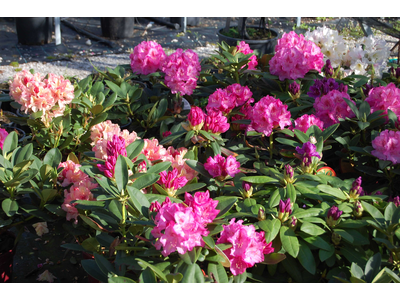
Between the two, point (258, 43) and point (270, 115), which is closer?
point (270, 115)

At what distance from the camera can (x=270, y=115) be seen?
1.46 m

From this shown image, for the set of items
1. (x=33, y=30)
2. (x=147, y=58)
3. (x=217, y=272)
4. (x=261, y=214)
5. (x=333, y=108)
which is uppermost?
(x=33, y=30)

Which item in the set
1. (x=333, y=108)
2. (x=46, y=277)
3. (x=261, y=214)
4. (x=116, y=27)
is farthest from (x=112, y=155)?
(x=116, y=27)

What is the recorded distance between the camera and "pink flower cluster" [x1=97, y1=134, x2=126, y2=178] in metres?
1.06

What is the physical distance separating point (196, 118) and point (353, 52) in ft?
4.66

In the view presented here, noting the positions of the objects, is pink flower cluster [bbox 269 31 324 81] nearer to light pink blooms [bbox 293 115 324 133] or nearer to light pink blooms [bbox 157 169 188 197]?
light pink blooms [bbox 293 115 324 133]

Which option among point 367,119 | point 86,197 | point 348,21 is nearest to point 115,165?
point 86,197

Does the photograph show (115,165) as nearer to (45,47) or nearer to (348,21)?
(45,47)

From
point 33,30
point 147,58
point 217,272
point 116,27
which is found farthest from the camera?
point 116,27

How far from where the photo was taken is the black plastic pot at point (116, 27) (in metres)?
5.69

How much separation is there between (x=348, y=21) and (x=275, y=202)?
7.32 meters

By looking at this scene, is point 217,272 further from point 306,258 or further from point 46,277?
point 46,277

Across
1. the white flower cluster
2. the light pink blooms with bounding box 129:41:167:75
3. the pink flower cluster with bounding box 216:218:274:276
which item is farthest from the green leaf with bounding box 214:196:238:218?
the white flower cluster

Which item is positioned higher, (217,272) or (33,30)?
(33,30)
